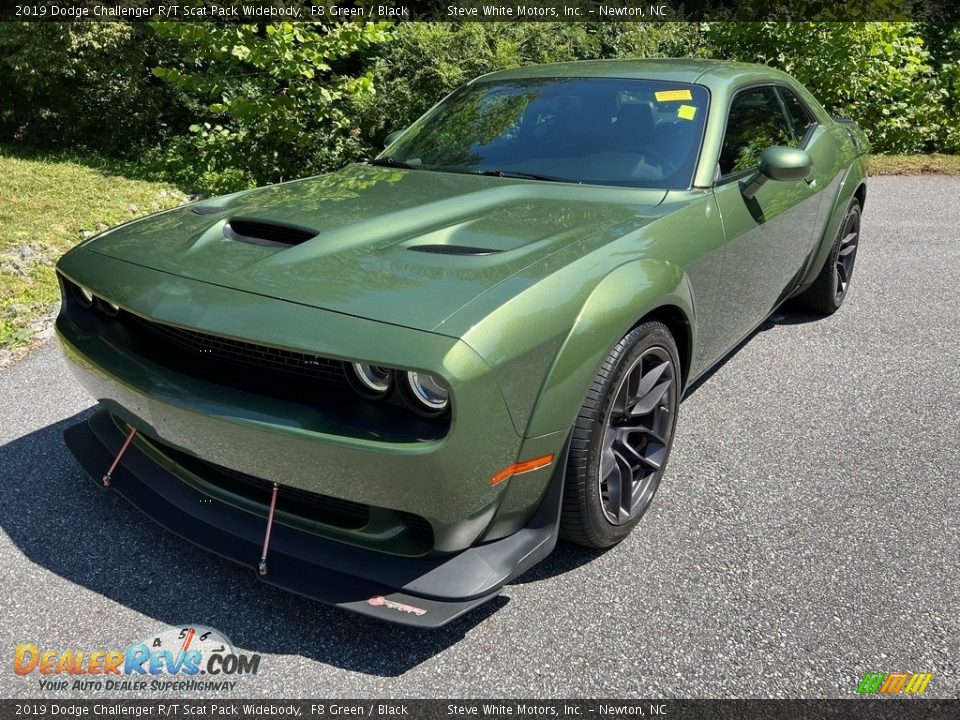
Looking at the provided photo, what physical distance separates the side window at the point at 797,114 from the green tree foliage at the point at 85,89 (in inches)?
303

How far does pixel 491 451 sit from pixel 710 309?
137cm

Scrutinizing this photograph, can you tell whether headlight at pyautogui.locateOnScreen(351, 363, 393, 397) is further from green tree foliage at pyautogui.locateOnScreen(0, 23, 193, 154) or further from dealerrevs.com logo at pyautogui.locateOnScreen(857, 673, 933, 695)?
green tree foliage at pyautogui.locateOnScreen(0, 23, 193, 154)

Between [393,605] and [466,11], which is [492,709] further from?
[466,11]

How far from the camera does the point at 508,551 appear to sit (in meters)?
2.12

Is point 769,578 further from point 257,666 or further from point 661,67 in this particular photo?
point 661,67

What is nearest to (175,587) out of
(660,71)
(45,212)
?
(660,71)

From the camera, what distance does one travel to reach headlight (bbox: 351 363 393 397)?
78.6 inches

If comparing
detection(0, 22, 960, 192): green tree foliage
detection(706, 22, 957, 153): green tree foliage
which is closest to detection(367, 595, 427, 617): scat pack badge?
detection(0, 22, 960, 192): green tree foliage

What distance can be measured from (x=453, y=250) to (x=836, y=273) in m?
3.20

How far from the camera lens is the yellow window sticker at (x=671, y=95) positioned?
10.7ft

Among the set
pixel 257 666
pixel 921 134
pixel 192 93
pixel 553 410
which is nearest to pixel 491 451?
pixel 553 410

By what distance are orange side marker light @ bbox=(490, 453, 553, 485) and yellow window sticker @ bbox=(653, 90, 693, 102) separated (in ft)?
6.09

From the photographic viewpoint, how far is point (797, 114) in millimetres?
4117

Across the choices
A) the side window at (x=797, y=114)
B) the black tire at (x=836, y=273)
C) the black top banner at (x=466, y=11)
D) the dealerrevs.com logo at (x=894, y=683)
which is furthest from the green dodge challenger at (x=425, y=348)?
the black top banner at (x=466, y=11)
